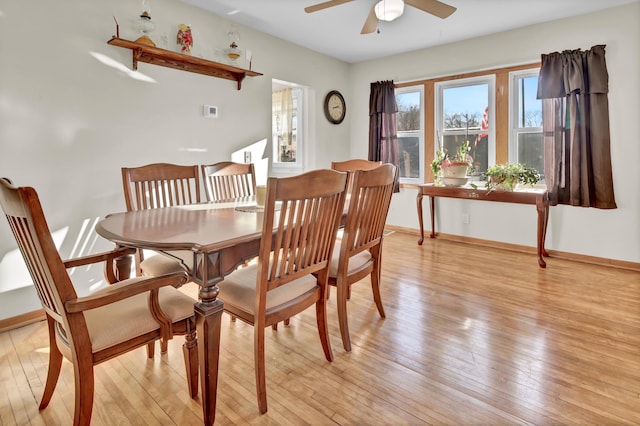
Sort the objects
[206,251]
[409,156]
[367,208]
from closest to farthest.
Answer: [206,251] < [367,208] < [409,156]

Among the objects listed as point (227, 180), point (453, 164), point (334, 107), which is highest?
point (334, 107)

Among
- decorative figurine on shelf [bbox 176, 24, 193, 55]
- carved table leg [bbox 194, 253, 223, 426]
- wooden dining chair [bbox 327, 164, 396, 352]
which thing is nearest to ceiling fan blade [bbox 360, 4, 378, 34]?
wooden dining chair [bbox 327, 164, 396, 352]

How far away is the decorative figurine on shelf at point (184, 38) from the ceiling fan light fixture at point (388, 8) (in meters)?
1.58

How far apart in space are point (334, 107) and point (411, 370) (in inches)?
153

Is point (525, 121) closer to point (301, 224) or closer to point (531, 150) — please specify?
point (531, 150)

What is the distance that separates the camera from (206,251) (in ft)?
4.38

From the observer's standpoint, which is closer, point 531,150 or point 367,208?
point 367,208

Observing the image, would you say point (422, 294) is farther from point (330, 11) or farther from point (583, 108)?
point (330, 11)

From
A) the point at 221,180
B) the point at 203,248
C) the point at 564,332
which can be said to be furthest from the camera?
the point at 221,180

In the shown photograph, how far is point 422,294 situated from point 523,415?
133 cm

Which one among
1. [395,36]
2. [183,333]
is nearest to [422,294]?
[183,333]

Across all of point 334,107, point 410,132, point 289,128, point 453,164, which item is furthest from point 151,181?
point 410,132

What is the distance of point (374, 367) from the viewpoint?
1.87 m

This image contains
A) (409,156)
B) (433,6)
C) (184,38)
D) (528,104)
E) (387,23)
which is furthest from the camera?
(409,156)
